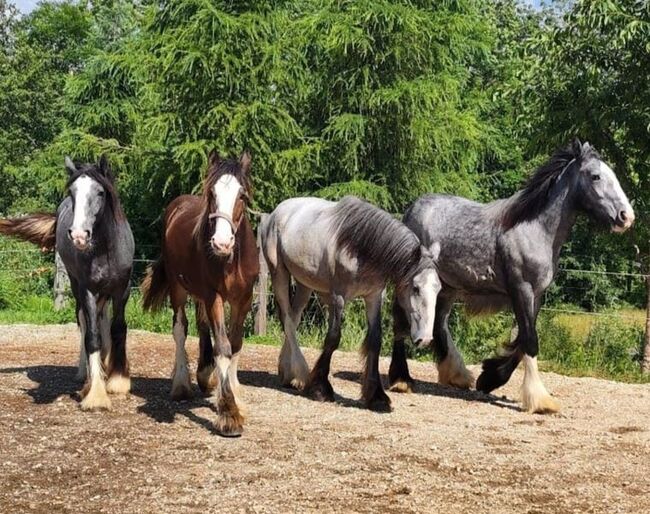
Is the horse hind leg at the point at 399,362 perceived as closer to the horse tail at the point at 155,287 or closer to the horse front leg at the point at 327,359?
the horse front leg at the point at 327,359

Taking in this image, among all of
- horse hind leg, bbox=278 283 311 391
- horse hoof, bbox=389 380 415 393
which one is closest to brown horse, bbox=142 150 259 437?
horse hind leg, bbox=278 283 311 391

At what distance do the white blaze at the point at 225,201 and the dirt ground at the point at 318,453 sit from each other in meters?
1.32

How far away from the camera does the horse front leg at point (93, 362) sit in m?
6.12

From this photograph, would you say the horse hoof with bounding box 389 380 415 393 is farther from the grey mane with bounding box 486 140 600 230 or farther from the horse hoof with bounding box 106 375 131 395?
the horse hoof with bounding box 106 375 131 395

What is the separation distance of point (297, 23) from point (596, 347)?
7299mm

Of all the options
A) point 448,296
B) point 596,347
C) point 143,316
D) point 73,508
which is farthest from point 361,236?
point 143,316

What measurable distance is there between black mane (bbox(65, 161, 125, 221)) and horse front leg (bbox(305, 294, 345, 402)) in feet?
6.09

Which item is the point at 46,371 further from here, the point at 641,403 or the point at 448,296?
the point at 641,403

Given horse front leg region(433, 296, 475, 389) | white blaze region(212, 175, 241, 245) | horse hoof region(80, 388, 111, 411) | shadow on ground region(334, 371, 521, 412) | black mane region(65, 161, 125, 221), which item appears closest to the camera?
white blaze region(212, 175, 241, 245)

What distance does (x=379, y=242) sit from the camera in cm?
645

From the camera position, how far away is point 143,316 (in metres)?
12.4

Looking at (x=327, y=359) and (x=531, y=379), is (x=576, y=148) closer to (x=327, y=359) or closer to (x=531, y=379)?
(x=531, y=379)

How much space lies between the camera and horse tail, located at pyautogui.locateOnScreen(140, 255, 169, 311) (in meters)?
7.25

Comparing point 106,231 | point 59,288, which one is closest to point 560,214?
point 106,231
